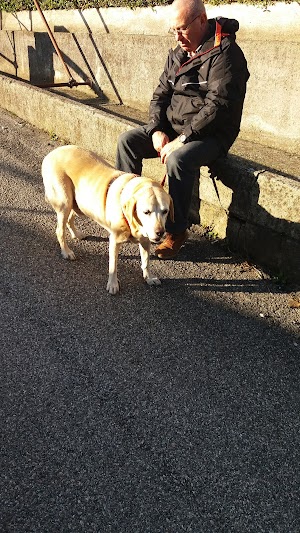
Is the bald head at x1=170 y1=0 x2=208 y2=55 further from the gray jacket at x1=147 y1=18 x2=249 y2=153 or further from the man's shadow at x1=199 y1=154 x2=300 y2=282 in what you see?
the man's shadow at x1=199 y1=154 x2=300 y2=282

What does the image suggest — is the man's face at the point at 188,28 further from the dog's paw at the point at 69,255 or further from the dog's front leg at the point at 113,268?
the dog's paw at the point at 69,255

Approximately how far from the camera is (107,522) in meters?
1.91

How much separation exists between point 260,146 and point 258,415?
3.55 m

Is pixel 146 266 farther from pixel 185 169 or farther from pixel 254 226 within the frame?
pixel 254 226

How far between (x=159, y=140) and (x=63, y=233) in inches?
45.1

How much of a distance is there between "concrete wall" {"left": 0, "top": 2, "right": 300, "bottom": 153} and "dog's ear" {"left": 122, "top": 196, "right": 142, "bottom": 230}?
2681 millimetres

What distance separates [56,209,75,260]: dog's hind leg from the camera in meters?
3.71

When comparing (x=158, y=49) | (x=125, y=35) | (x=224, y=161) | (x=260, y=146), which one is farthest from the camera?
(x=125, y=35)

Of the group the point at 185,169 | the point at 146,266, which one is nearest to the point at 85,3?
the point at 185,169

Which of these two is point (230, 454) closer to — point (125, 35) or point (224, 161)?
point (224, 161)

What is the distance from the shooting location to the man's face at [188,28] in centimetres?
341

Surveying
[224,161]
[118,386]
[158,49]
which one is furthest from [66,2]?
[118,386]

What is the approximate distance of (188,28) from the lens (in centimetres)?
345

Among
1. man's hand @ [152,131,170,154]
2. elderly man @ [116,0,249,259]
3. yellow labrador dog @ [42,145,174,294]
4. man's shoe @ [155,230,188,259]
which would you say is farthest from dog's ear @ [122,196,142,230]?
man's hand @ [152,131,170,154]
